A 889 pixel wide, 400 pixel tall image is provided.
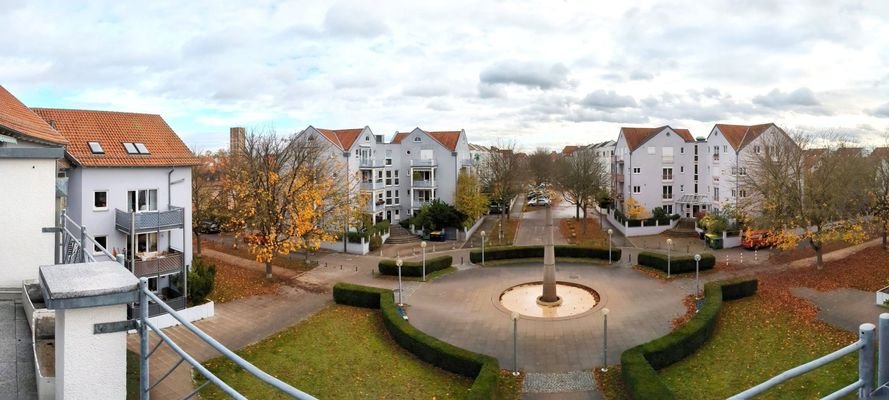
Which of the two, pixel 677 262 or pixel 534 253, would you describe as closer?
pixel 677 262

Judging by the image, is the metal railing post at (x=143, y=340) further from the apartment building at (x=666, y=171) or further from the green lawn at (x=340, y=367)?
the apartment building at (x=666, y=171)

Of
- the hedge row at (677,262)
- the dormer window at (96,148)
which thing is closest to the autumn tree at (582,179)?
the hedge row at (677,262)

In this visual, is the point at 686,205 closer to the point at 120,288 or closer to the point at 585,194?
the point at 585,194

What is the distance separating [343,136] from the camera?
46688 mm

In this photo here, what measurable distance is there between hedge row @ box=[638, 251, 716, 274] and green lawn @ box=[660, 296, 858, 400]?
722cm

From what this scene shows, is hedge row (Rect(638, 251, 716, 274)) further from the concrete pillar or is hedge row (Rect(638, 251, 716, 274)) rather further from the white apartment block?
the concrete pillar

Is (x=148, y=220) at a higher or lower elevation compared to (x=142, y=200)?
lower

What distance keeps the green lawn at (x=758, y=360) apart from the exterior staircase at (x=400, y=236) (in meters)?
25.4

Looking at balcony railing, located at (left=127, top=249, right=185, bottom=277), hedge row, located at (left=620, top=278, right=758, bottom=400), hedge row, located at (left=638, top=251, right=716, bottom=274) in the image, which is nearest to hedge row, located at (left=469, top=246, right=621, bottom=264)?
hedge row, located at (left=638, top=251, right=716, bottom=274)

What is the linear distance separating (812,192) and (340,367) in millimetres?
25665

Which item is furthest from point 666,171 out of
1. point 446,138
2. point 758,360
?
point 758,360

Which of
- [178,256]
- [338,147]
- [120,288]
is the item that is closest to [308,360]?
[178,256]

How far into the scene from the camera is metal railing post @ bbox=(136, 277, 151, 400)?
4.20 metres

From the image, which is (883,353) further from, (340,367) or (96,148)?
(96,148)
